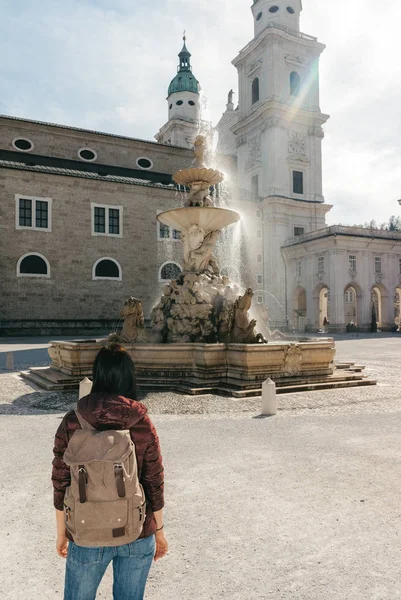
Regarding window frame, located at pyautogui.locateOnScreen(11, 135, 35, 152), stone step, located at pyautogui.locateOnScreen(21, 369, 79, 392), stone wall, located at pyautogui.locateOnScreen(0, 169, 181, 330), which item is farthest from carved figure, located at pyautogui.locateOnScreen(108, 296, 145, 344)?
window frame, located at pyautogui.locateOnScreen(11, 135, 35, 152)

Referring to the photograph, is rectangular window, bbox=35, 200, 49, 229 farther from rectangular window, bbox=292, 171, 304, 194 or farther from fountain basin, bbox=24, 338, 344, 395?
rectangular window, bbox=292, 171, 304, 194

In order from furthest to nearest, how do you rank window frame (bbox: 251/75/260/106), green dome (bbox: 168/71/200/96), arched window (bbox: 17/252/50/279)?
1. green dome (bbox: 168/71/200/96)
2. window frame (bbox: 251/75/260/106)
3. arched window (bbox: 17/252/50/279)

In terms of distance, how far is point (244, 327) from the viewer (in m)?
11.6

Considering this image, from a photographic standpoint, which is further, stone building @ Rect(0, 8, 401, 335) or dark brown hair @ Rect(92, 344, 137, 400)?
stone building @ Rect(0, 8, 401, 335)

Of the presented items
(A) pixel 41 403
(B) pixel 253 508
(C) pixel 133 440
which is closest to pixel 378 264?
(A) pixel 41 403

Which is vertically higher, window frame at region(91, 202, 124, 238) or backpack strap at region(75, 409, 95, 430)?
window frame at region(91, 202, 124, 238)

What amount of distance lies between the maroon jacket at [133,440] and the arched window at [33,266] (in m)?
32.4

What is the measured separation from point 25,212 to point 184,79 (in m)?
43.6

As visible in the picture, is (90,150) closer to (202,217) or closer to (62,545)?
(202,217)

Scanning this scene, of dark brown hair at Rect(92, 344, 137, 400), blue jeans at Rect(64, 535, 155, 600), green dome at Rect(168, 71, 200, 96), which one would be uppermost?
green dome at Rect(168, 71, 200, 96)

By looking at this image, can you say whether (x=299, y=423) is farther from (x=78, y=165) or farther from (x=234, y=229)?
(x=234, y=229)

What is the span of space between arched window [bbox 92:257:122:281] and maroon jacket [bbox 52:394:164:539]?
33.8 meters

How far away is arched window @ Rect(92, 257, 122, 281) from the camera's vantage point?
35.3m

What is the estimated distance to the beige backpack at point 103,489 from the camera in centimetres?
Answer: 197
